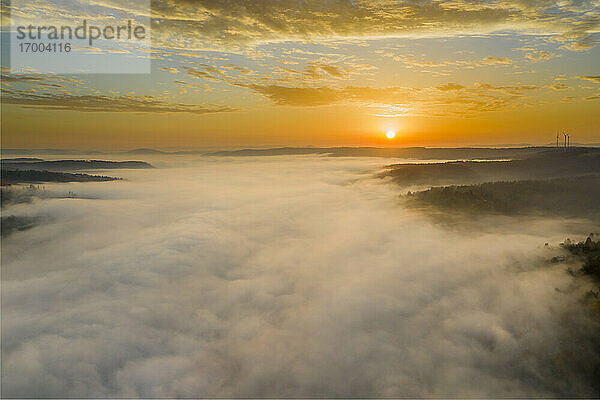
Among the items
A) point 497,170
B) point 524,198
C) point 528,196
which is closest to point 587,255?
point 524,198

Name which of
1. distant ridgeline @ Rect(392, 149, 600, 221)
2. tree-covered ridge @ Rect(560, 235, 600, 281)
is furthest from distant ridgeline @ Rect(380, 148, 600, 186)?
tree-covered ridge @ Rect(560, 235, 600, 281)

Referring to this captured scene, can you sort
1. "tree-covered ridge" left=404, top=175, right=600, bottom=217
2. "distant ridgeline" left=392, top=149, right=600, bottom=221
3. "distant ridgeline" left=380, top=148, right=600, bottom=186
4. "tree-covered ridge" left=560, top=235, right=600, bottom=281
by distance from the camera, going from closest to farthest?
"tree-covered ridge" left=560, top=235, right=600, bottom=281 → "tree-covered ridge" left=404, top=175, right=600, bottom=217 → "distant ridgeline" left=392, top=149, right=600, bottom=221 → "distant ridgeline" left=380, top=148, right=600, bottom=186

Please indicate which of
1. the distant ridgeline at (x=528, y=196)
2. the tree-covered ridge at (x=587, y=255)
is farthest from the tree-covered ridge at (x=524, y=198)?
the tree-covered ridge at (x=587, y=255)

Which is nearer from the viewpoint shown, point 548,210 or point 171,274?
point 171,274

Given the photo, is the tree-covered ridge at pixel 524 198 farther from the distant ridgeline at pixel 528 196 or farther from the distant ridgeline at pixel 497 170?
the distant ridgeline at pixel 497 170

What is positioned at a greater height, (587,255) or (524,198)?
(524,198)

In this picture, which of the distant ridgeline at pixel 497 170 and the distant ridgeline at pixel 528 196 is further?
the distant ridgeline at pixel 497 170

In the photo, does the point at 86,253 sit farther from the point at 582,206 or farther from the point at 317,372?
the point at 582,206

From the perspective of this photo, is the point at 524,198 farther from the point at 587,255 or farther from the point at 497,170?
the point at 497,170

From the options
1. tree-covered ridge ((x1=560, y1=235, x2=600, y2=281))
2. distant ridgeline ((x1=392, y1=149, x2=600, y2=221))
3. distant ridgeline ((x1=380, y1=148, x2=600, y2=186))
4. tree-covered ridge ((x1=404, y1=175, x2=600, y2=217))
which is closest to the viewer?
tree-covered ridge ((x1=560, y1=235, x2=600, y2=281))

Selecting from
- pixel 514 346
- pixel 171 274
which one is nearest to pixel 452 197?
pixel 514 346

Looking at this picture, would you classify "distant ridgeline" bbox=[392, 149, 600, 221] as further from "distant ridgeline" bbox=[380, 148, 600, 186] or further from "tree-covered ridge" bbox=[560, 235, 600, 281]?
"tree-covered ridge" bbox=[560, 235, 600, 281]
